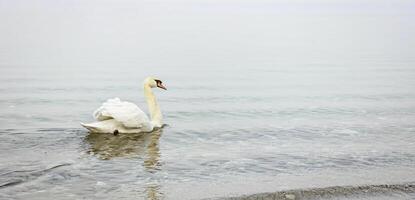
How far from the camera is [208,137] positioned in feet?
47.7

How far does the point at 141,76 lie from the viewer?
25.2 metres

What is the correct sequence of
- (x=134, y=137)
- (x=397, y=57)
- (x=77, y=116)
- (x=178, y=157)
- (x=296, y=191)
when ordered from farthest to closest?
(x=397, y=57) < (x=77, y=116) < (x=134, y=137) < (x=178, y=157) < (x=296, y=191)

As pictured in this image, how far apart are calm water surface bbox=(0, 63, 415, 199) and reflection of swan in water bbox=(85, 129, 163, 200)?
0.08 feet

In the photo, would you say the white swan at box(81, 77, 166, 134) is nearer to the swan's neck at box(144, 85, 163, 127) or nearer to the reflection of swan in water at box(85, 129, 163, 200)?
the reflection of swan in water at box(85, 129, 163, 200)

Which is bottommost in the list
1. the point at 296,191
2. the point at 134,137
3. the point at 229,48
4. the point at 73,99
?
the point at 296,191

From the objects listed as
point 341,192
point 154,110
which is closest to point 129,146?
point 154,110

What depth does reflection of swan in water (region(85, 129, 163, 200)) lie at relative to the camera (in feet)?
39.9

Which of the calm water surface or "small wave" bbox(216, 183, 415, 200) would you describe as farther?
the calm water surface

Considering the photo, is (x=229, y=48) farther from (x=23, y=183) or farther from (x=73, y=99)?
(x=23, y=183)

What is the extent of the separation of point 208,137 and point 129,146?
212 cm

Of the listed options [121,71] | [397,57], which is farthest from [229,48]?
[121,71]

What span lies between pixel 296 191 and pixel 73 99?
37.4ft

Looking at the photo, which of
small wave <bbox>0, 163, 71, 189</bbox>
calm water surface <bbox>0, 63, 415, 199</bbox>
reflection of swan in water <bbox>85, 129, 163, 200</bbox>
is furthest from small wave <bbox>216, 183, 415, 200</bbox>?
small wave <bbox>0, 163, 71, 189</bbox>

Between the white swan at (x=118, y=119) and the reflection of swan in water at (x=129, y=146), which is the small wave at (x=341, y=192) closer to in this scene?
the reflection of swan in water at (x=129, y=146)
